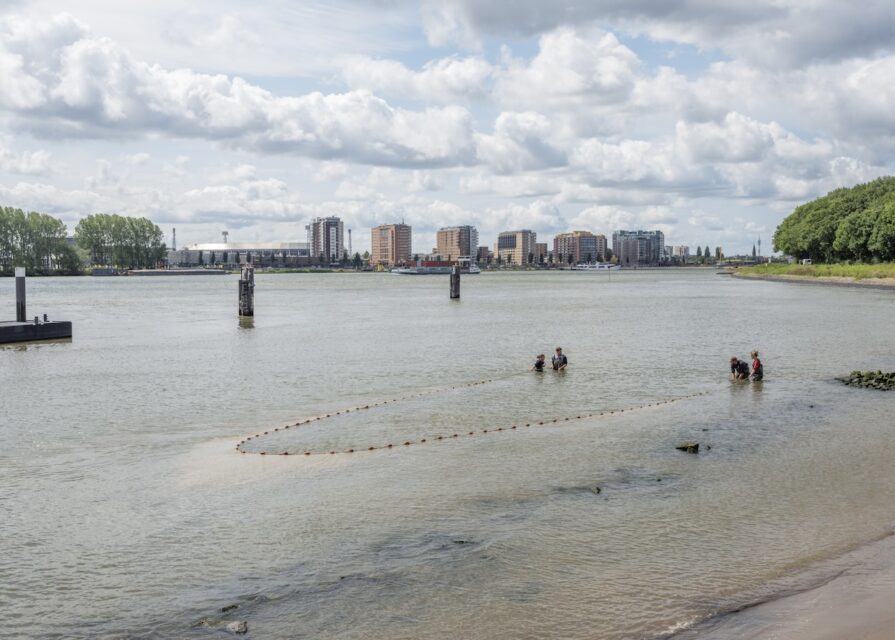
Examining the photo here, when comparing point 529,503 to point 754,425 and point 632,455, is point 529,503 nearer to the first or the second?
point 632,455

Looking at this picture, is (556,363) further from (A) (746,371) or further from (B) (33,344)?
(B) (33,344)

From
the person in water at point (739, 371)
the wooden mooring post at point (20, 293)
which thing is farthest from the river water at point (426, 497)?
the wooden mooring post at point (20, 293)

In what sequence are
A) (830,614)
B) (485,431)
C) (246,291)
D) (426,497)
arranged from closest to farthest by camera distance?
(830,614)
(426,497)
(485,431)
(246,291)

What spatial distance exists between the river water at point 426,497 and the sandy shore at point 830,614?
448 millimetres

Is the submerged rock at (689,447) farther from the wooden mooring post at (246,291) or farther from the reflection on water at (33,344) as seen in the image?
the wooden mooring post at (246,291)

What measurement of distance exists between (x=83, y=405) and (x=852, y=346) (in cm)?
5056

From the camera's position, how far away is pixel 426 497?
827 inches

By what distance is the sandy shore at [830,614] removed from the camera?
12.7 meters

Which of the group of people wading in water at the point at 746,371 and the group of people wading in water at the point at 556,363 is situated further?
the group of people wading in water at the point at 556,363

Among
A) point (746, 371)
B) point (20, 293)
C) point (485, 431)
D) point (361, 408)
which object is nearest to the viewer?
point (485, 431)

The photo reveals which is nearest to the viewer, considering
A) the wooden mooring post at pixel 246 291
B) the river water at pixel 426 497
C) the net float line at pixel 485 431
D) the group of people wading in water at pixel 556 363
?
the river water at pixel 426 497

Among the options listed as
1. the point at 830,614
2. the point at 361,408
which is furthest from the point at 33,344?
the point at 830,614

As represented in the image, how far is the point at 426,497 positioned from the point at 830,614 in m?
10.3

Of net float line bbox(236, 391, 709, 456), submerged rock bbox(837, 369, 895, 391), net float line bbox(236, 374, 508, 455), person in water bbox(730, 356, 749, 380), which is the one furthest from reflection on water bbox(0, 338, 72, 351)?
submerged rock bbox(837, 369, 895, 391)
